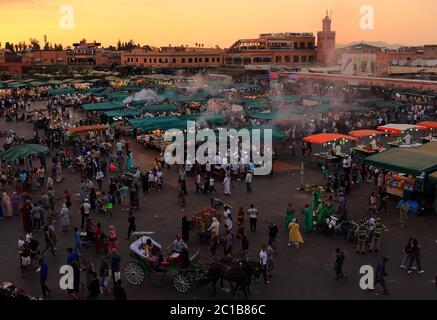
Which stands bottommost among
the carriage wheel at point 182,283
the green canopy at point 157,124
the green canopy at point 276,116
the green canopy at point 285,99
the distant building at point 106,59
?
the carriage wheel at point 182,283

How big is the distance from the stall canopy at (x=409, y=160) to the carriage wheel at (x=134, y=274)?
9.76m

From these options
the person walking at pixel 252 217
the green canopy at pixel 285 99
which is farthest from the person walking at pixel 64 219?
the green canopy at pixel 285 99

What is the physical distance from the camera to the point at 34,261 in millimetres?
11258

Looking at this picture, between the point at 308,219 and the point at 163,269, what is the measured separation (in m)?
4.99

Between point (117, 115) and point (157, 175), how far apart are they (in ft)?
44.9

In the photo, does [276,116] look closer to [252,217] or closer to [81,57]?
[252,217]

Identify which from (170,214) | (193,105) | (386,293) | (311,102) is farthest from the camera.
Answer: (193,105)

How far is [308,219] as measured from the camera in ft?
43.0

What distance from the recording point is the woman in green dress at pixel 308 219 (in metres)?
13.0

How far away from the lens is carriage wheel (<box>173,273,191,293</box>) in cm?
965

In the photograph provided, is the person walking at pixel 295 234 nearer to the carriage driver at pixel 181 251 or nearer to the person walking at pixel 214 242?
the person walking at pixel 214 242

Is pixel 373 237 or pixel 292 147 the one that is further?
pixel 292 147

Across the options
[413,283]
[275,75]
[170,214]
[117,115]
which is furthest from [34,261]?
[275,75]

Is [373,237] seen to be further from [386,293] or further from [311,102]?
[311,102]
